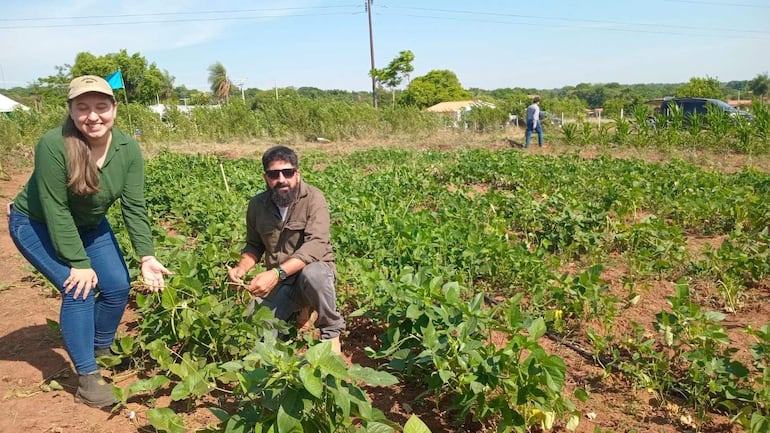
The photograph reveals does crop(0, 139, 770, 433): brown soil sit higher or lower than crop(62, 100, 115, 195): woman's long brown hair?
lower

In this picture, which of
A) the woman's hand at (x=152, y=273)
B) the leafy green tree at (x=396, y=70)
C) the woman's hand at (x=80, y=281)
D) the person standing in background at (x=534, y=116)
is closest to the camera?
the woman's hand at (x=80, y=281)

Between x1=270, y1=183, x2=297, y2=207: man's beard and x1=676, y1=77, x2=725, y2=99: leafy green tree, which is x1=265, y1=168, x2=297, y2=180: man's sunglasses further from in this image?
x1=676, y1=77, x2=725, y2=99: leafy green tree

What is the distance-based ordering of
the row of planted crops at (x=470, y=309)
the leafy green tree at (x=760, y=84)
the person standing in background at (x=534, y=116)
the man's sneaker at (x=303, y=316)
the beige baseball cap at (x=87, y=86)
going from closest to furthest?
the row of planted crops at (x=470, y=309) < the beige baseball cap at (x=87, y=86) < the man's sneaker at (x=303, y=316) < the person standing in background at (x=534, y=116) < the leafy green tree at (x=760, y=84)

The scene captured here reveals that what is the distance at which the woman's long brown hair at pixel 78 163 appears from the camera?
2277mm

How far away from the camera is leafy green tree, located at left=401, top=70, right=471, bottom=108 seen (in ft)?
167

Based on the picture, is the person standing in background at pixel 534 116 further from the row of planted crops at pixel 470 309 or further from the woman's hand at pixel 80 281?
the woman's hand at pixel 80 281

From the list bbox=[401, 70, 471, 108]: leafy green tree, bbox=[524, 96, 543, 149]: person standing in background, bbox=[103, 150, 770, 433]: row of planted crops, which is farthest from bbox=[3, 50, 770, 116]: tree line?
bbox=[103, 150, 770, 433]: row of planted crops

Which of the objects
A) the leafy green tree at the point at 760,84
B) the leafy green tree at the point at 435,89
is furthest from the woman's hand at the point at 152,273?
the leafy green tree at the point at 760,84

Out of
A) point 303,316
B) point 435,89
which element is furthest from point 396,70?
point 303,316

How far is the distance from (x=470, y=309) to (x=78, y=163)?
1.77 meters

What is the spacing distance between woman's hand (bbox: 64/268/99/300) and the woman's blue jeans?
0.06m

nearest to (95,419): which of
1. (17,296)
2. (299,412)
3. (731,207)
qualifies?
(299,412)

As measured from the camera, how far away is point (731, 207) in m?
5.23

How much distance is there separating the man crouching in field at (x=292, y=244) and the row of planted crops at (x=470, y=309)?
20 cm
